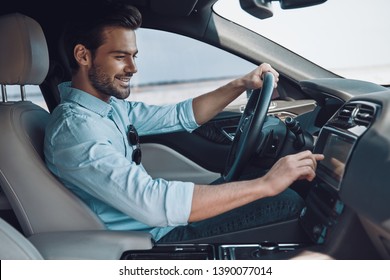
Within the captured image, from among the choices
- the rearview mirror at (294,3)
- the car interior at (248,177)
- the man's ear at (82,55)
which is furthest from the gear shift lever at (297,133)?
the man's ear at (82,55)

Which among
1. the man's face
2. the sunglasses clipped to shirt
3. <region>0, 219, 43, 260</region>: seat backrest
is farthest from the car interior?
the sunglasses clipped to shirt

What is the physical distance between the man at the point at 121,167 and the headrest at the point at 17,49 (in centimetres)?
11

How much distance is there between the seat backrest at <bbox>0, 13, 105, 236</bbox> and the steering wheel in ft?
1.31

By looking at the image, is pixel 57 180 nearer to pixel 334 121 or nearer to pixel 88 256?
pixel 88 256

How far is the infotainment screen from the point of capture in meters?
1.15

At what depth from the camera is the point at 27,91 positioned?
1.48 m

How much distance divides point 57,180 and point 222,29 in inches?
42.8

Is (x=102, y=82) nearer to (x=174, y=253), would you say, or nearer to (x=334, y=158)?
(x=174, y=253)

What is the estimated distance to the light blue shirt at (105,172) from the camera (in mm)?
1174

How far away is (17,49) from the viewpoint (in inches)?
51.3

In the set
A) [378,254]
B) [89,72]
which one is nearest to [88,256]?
[89,72]

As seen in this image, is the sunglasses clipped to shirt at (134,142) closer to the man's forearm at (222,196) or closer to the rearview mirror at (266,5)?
the man's forearm at (222,196)

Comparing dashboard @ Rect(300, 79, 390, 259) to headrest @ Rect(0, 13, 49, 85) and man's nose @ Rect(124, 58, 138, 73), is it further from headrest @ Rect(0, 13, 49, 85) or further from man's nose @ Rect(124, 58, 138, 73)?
headrest @ Rect(0, 13, 49, 85)

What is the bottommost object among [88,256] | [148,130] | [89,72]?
[148,130]
